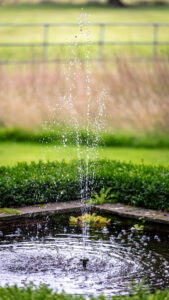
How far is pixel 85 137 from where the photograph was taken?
41.0 ft

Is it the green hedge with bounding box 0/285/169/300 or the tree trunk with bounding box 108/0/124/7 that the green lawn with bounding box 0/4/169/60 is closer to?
the tree trunk with bounding box 108/0/124/7

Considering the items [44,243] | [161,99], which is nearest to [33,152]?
[161,99]

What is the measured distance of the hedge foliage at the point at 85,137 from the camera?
39.9ft

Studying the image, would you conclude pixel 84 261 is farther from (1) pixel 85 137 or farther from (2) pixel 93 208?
(1) pixel 85 137

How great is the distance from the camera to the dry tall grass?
12578 mm

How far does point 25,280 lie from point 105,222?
199 cm

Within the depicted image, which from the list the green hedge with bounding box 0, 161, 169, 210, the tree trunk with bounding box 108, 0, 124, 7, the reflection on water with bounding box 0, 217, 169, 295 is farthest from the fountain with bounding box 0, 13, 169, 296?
the tree trunk with bounding box 108, 0, 124, 7

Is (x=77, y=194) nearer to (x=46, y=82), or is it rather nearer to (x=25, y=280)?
(x=25, y=280)

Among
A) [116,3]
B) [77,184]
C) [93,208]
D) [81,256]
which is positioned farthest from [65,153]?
[116,3]

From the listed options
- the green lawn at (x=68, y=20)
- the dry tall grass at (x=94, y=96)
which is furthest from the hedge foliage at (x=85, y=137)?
the green lawn at (x=68, y=20)

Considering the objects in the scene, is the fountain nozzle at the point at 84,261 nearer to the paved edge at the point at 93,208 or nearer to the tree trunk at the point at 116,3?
the paved edge at the point at 93,208

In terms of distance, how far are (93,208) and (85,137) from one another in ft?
18.7

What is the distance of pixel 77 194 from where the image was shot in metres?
7.22

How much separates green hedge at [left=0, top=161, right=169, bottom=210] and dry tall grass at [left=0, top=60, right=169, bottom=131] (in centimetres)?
491
